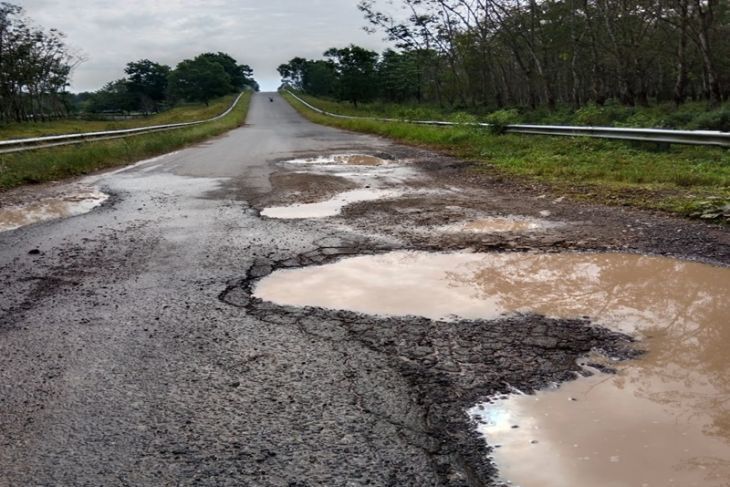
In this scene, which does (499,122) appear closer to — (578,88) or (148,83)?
(578,88)

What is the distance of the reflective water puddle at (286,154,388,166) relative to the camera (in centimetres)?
1348

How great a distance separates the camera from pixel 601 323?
3787 millimetres

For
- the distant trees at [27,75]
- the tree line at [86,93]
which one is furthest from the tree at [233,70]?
the distant trees at [27,75]

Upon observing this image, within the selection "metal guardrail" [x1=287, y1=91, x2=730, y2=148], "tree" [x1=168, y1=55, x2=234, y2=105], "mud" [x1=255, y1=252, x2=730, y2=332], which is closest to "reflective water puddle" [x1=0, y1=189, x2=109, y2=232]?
"mud" [x1=255, y1=252, x2=730, y2=332]

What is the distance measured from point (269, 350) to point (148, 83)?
121m

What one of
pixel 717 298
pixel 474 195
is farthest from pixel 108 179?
pixel 717 298

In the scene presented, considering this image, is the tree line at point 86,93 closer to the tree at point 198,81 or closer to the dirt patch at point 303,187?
the tree at point 198,81

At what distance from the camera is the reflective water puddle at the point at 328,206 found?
761 cm

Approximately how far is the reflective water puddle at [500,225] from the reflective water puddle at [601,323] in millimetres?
981

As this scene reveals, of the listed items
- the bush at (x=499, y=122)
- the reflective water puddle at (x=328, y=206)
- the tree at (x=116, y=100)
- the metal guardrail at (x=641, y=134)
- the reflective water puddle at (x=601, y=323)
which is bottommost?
the reflective water puddle at (x=601, y=323)

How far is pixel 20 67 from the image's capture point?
2094 inches

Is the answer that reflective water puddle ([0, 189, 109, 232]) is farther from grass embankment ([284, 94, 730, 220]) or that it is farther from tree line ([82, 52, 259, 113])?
tree line ([82, 52, 259, 113])

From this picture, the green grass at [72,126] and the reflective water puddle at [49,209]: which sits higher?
the green grass at [72,126]

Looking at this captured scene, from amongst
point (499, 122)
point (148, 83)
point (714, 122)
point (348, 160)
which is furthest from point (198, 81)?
point (714, 122)
